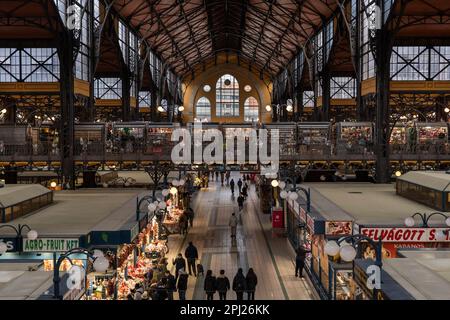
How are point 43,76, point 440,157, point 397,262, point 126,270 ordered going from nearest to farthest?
1. point 397,262
2. point 126,270
3. point 440,157
4. point 43,76

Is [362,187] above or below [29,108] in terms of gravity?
below

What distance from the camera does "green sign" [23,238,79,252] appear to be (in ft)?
37.7

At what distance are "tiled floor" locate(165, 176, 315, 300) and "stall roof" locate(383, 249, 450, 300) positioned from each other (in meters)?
5.54

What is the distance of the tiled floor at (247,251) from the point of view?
1581 centimetres

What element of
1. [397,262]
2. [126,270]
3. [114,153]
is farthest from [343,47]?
[397,262]

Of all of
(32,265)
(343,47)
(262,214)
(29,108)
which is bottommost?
(262,214)

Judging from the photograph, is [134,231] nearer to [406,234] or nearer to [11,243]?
[11,243]

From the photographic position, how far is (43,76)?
99.8 ft

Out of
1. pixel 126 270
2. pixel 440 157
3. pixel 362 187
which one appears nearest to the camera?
pixel 126 270

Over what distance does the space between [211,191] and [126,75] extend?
12424 millimetres

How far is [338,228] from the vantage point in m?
13.5

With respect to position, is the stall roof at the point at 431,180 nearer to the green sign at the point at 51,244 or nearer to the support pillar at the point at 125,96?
the green sign at the point at 51,244

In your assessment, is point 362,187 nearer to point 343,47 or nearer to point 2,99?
point 343,47

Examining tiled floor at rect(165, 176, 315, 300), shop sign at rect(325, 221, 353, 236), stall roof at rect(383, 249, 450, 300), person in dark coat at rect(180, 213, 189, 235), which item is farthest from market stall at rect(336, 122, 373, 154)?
stall roof at rect(383, 249, 450, 300)
